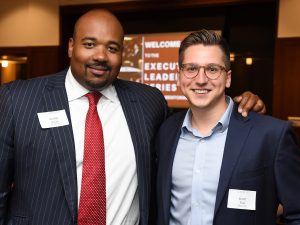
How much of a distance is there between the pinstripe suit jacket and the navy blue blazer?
442mm

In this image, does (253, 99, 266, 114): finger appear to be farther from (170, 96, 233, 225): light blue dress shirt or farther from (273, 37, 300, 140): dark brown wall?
(273, 37, 300, 140): dark brown wall

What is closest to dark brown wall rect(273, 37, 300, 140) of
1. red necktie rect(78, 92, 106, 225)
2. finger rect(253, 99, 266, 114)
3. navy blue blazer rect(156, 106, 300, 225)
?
finger rect(253, 99, 266, 114)

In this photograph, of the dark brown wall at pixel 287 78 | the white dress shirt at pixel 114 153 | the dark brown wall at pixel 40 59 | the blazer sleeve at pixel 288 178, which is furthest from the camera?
the dark brown wall at pixel 40 59

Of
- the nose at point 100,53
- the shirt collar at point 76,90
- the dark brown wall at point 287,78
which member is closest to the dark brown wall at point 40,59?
the dark brown wall at point 287,78

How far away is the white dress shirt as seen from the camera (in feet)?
5.72

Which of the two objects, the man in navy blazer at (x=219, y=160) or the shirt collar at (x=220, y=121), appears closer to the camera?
the man in navy blazer at (x=219, y=160)

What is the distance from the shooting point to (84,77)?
5.96ft

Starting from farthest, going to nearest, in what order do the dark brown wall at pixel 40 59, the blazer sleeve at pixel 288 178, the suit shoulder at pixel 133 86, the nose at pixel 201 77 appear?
the dark brown wall at pixel 40 59
the suit shoulder at pixel 133 86
the nose at pixel 201 77
the blazer sleeve at pixel 288 178

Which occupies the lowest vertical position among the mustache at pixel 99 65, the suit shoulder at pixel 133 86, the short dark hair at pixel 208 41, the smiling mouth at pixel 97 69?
the suit shoulder at pixel 133 86

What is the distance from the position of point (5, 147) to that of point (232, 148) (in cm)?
95

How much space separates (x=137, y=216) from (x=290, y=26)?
3.91 meters

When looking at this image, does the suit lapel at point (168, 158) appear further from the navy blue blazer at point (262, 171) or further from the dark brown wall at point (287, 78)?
the dark brown wall at point (287, 78)

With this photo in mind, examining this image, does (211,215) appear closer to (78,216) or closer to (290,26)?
Answer: (78,216)

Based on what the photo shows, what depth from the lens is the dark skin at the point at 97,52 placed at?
5.89 ft
